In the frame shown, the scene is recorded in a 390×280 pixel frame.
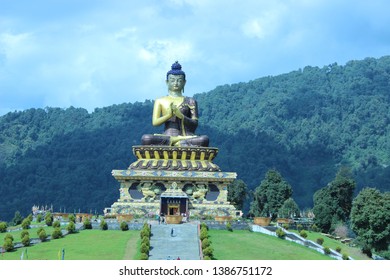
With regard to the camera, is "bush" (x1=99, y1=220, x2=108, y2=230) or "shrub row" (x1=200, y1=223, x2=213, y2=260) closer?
"shrub row" (x1=200, y1=223, x2=213, y2=260)

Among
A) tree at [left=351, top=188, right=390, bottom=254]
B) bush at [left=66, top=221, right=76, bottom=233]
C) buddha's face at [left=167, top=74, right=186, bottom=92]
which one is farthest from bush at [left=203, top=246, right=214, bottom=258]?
buddha's face at [left=167, top=74, right=186, bottom=92]

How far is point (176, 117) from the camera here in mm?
37906

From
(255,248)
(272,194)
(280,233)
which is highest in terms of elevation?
(272,194)

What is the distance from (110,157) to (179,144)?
42572 mm

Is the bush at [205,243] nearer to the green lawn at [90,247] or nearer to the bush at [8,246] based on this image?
the green lawn at [90,247]

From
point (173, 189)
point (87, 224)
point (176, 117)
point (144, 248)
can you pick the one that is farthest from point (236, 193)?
point (144, 248)

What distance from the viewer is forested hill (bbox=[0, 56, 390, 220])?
70188mm

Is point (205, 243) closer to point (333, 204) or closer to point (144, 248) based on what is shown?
point (144, 248)

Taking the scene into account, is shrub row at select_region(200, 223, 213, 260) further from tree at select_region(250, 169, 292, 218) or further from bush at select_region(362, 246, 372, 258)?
tree at select_region(250, 169, 292, 218)

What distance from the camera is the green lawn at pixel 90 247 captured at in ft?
77.2

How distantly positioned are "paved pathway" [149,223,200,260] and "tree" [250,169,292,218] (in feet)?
47.9

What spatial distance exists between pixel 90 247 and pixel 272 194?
66.2ft

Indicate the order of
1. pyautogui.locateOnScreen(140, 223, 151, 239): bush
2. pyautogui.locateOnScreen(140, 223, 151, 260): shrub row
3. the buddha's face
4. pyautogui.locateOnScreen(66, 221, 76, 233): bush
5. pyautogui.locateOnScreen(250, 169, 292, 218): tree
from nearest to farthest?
1. pyautogui.locateOnScreen(140, 223, 151, 260): shrub row
2. pyautogui.locateOnScreen(140, 223, 151, 239): bush
3. pyautogui.locateOnScreen(66, 221, 76, 233): bush
4. the buddha's face
5. pyautogui.locateOnScreen(250, 169, 292, 218): tree

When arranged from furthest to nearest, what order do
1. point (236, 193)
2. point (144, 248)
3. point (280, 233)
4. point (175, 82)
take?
1. point (236, 193)
2. point (175, 82)
3. point (280, 233)
4. point (144, 248)
